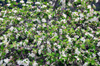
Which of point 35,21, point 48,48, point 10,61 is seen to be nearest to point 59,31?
point 48,48

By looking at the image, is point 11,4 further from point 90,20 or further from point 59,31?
point 90,20

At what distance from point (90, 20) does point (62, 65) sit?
1.77m

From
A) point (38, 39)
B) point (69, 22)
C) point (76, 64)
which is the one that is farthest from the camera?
point (69, 22)

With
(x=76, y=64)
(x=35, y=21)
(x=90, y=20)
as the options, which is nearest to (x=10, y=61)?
(x=35, y=21)

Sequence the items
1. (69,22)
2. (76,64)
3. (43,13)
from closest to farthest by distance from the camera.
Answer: (76,64)
(43,13)
(69,22)

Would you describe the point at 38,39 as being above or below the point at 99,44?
above

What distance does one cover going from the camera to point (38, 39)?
2.64 m

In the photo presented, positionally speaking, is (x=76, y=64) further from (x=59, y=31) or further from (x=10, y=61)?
(x=10, y=61)

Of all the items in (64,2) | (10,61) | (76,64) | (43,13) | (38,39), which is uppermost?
(64,2)

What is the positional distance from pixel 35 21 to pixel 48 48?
1.07 meters

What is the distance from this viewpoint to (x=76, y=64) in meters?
2.88

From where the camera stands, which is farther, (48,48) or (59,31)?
(59,31)

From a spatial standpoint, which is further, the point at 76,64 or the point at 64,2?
the point at 64,2

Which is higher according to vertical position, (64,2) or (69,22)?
(64,2)
